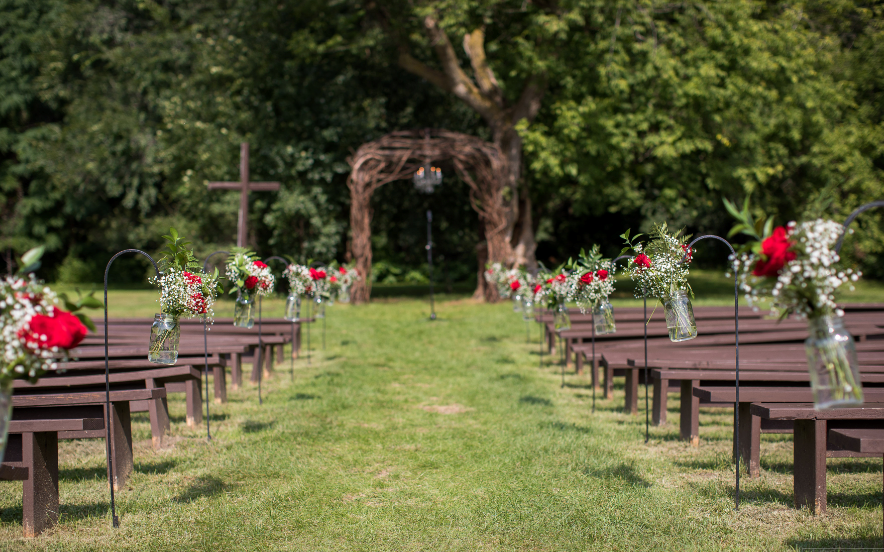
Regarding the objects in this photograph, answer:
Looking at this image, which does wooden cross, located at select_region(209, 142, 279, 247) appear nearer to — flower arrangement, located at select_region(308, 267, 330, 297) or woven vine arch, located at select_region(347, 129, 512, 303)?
woven vine arch, located at select_region(347, 129, 512, 303)

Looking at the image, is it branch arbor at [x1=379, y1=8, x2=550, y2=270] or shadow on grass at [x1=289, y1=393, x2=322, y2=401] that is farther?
branch arbor at [x1=379, y1=8, x2=550, y2=270]

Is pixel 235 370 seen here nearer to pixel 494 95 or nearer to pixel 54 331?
pixel 54 331

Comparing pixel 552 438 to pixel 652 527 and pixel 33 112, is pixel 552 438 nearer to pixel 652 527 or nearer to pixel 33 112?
pixel 652 527

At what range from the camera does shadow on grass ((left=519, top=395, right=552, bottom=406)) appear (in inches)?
309

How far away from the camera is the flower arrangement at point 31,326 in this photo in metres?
3.04

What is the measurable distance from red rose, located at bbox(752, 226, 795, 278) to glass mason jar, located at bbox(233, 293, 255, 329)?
4.87 m

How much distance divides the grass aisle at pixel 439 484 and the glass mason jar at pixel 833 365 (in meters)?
1.35

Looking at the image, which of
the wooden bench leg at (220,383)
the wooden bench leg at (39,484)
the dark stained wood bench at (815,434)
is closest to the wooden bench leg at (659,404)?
the dark stained wood bench at (815,434)

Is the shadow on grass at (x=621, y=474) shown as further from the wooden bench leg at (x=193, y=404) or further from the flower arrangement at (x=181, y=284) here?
the wooden bench leg at (x=193, y=404)

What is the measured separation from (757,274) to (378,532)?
2679mm

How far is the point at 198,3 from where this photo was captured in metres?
25.1

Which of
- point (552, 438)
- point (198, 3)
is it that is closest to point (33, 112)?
point (198, 3)

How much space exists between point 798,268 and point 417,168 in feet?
53.3

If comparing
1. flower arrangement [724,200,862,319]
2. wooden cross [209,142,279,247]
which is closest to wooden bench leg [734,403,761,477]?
flower arrangement [724,200,862,319]
